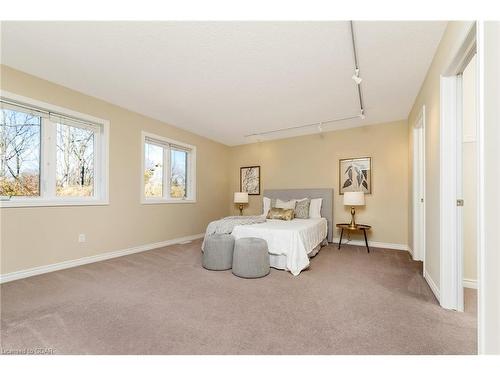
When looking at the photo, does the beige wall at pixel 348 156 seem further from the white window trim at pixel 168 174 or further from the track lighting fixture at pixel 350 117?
the white window trim at pixel 168 174

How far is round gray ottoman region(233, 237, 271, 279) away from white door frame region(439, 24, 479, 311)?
1.73 meters

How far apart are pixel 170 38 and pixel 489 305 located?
113 inches

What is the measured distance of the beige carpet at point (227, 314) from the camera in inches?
58.7

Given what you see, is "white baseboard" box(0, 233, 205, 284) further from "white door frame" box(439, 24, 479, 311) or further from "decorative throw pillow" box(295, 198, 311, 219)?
"white door frame" box(439, 24, 479, 311)

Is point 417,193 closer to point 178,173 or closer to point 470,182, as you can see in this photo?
point 470,182

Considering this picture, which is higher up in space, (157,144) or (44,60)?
(44,60)

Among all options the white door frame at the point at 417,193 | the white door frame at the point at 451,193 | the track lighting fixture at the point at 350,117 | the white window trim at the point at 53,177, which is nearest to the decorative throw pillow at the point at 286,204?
the track lighting fixture at the point at 350,117

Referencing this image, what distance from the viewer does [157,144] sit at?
4539 mm

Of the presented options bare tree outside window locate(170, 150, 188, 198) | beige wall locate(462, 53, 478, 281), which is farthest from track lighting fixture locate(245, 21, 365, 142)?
bare tree outside window locate(170, 150, 188, 198)

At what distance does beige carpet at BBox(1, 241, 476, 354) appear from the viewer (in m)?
1.49

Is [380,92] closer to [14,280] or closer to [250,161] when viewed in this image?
[250,161]

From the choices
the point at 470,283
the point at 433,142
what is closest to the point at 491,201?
the point at 433,142
